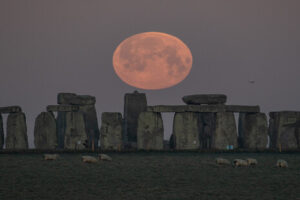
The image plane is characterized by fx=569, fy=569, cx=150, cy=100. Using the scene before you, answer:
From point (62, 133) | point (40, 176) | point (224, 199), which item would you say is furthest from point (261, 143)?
point (224, 199)

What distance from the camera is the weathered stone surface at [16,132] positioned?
30547 mm

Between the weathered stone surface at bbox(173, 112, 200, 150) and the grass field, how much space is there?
805 cm

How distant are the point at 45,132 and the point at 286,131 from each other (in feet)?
42.3

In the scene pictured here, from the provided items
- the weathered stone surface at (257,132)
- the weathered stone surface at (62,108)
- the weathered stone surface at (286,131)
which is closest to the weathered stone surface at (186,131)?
the weathered stone surface at (257,132)

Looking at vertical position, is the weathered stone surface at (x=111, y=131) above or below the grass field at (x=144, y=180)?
above

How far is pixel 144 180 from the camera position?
15.5 meters

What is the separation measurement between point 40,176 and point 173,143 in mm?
15739

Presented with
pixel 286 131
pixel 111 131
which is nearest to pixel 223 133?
pixel 286 131

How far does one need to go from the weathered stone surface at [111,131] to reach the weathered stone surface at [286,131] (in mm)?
8452

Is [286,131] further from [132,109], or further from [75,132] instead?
[75,132]

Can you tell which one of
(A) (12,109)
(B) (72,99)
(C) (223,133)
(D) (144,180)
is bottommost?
(D) (144,180)

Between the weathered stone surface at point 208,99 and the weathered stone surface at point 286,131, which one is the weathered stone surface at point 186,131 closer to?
the weathered stone surface at point 208,99

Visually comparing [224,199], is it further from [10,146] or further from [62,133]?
[62,133]

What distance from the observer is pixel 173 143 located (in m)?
31.5
